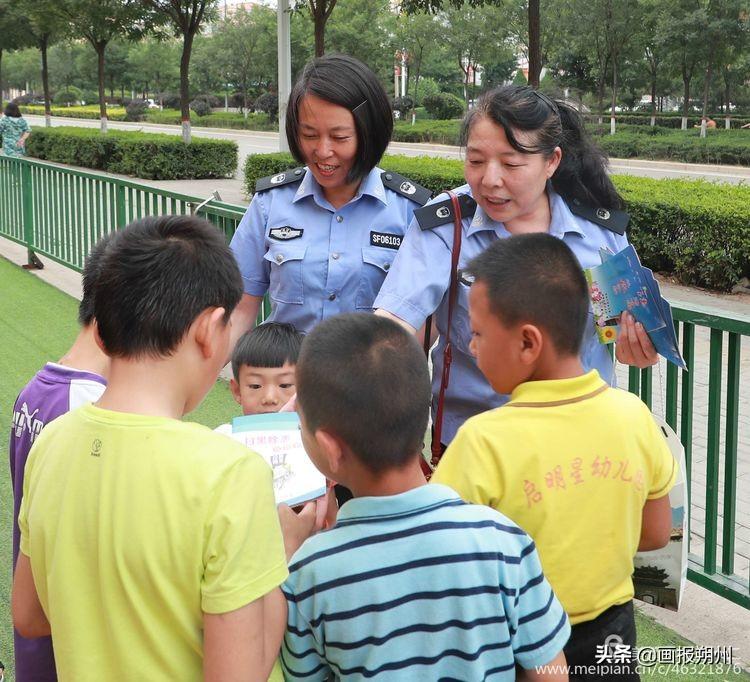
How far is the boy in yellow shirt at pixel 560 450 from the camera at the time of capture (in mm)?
1689

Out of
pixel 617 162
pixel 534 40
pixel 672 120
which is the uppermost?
pixel 672 120

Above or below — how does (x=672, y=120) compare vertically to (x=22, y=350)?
above

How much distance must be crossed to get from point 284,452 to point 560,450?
599 millimetres

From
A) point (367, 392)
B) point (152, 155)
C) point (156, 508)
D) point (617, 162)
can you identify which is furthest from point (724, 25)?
point (156, 508)

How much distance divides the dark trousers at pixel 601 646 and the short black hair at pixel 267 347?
103cm

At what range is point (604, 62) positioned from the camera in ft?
116

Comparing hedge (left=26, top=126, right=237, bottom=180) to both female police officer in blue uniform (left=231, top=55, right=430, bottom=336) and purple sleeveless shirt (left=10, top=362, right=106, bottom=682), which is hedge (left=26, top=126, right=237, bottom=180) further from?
purple sleeveless shirt (left=10, top=362, right=106, bottom=682)

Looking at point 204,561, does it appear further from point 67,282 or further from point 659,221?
point 659,221

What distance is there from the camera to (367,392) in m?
1.44

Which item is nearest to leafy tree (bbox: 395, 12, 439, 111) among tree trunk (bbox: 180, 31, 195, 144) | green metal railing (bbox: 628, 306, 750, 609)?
tree trunk (bbox: 180, 31, 195, 144)

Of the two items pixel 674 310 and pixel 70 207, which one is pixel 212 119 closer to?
pixel 70 207

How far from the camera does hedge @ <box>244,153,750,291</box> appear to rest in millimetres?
8992

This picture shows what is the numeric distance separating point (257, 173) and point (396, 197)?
45.8 ft

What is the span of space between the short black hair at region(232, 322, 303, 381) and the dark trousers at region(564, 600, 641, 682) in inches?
40.7
